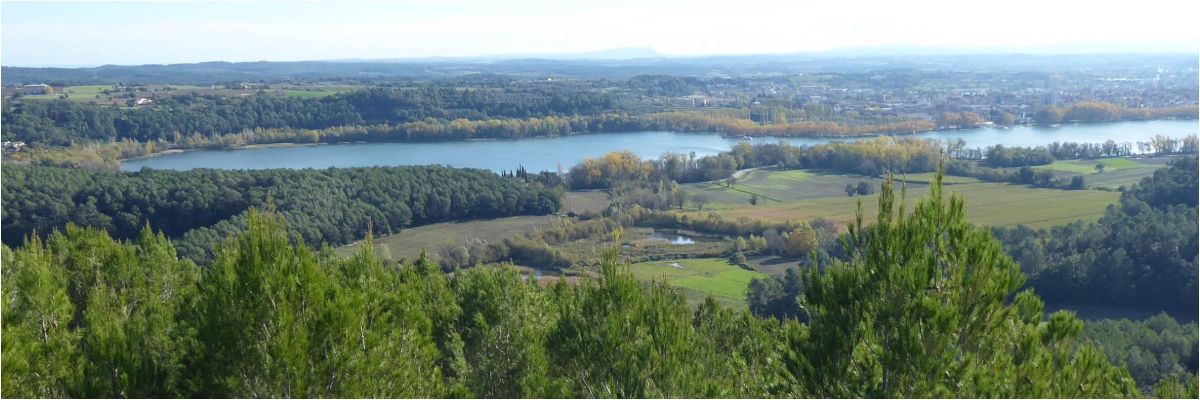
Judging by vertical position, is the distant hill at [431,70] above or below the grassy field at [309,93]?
above

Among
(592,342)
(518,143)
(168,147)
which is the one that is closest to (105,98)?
(168,147)

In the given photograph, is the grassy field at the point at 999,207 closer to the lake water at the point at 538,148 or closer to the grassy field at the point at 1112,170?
the grassy field at the point at 1112,170

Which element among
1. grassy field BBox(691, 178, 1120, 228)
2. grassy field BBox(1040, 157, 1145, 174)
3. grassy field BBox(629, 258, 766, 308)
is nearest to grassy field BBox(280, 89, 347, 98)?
grassy field BBox(691, 178, 1120, 228)

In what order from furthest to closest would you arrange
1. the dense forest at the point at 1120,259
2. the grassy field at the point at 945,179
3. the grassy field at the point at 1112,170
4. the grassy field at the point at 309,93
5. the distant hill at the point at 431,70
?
the distant hill at the point at 431,70, the grassy field at the point at 309,93, the grassy field at the point at 945,179, the grassy field at the point at 1112,170, the dense forest at the point at 1120,259

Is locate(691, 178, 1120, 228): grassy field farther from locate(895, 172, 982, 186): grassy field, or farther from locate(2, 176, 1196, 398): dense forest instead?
locate(2, 176, 1196, 398): dense forest

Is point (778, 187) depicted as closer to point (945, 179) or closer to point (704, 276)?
point (945, 179)

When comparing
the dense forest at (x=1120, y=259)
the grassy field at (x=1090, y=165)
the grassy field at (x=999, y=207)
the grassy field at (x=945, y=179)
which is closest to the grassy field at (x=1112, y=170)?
the grassy field at (x=1090, y=165)
